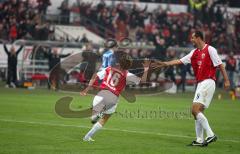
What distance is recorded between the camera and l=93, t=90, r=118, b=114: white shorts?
1507cm

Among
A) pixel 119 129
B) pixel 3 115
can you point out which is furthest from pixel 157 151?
pixel 3 115

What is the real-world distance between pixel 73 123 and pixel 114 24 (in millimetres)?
25750

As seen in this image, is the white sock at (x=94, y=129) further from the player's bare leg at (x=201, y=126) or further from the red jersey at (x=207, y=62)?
the red jersey at (x=207, y=62)

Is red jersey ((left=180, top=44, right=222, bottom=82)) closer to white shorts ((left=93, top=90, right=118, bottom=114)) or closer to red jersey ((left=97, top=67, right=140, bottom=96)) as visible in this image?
red jersey ((left=97, top=67, right=140, bottom=96))

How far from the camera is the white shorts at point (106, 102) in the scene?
49.5 feet

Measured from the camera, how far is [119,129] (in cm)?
1777

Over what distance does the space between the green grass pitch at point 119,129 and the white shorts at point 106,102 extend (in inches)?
25.1

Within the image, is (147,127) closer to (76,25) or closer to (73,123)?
(73,123)

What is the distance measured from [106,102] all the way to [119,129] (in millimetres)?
2303

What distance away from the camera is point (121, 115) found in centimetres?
2234

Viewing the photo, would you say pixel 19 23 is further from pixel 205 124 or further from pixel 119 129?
pixel 205 124

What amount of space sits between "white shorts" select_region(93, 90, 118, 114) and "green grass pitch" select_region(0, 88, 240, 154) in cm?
64

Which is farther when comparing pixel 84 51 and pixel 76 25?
pixel 76 25

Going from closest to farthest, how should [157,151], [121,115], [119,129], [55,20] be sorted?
[157,151] → [119,129] → [121,115] → [55,20]
